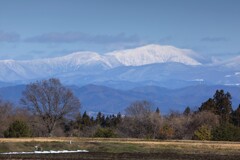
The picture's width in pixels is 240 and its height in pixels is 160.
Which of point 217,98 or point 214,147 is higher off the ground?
point 217,98

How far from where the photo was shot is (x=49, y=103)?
112938mm

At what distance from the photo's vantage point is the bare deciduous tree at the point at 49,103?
11181cm

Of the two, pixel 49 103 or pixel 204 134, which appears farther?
pixel 49 103

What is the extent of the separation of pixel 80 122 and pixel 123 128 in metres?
22.9

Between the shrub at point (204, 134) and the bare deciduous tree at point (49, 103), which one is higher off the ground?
the bare deciduous tree at point (49, 103)

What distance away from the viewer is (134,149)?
59344 mm

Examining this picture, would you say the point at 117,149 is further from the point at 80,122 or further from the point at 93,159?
the point at 80,122

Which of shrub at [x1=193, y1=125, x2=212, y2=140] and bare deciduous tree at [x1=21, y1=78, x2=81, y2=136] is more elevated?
bare deciduous tree at [x1=21, y1=78, x2=81, y2=136]

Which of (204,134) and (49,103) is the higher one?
(49,103)

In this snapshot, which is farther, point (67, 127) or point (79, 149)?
point (67, 127)

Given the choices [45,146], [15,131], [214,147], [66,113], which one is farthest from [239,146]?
[66,113]

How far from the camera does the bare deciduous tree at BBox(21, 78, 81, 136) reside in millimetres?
111812

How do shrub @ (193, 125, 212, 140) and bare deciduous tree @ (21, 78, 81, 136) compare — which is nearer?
shrub @ (193, 125, 212, 140)

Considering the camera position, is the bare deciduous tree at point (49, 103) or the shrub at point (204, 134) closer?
the shrub at point (204, 134)
